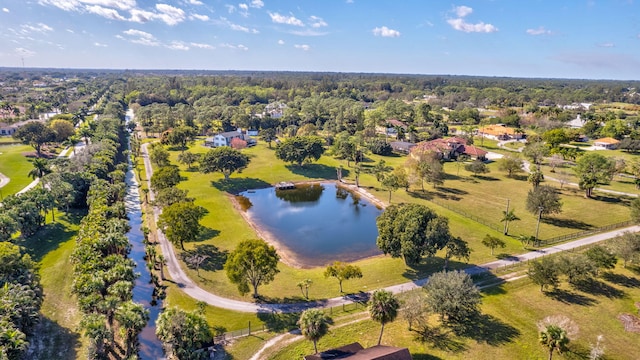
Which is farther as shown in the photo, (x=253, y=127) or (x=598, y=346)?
(x=253, y=127)

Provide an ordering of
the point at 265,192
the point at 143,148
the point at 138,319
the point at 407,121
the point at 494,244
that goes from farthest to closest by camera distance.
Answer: the point at 407,121
the point at 143,148
the point at 265,192
the point at 494,244
the point at 138,319

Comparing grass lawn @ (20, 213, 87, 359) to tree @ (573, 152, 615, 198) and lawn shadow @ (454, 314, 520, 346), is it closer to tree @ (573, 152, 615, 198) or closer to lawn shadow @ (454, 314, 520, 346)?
lawn shadow @ (454, 314, 520, 346)

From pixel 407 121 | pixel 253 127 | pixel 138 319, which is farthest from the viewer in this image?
pixel 407 121

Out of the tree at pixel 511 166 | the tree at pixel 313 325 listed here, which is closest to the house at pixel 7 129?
the tree at pixel 313 325

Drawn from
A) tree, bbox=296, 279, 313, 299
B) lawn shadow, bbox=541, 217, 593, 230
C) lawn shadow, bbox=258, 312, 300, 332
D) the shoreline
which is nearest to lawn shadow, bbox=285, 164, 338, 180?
the shoreline

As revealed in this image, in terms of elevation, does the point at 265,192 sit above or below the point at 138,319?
below

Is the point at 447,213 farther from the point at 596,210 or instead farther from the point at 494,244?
the point at 596,210

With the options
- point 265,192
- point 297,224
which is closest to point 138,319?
point 297,224
